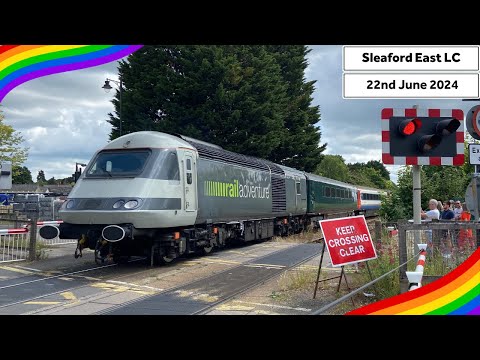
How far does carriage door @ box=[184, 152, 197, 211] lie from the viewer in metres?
13.2

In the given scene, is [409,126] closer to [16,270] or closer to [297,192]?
[16,270]

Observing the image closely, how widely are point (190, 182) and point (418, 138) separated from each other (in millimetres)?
6886

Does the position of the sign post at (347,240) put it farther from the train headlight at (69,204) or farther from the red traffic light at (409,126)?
the train headlight at (69,204)

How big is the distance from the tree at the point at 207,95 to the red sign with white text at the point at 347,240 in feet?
63.3

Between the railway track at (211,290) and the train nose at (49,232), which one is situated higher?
the train nose at (49,232)

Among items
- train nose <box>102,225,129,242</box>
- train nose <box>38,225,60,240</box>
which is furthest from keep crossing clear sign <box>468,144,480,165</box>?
train nose <box>38,225,60,240</box>

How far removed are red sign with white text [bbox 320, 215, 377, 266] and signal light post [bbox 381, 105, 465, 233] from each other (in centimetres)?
156

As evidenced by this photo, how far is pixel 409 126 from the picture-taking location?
7.62m

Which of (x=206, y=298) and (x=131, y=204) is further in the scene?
(x=131, y=204)

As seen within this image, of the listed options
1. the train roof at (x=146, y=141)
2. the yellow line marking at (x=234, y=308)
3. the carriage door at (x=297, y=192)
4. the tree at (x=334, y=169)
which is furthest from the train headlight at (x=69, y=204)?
the tree at (x=334, y=169)

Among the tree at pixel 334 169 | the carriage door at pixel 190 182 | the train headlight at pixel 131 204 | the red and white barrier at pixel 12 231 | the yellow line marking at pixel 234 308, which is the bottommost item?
the yellow line marking at pixel 234 308

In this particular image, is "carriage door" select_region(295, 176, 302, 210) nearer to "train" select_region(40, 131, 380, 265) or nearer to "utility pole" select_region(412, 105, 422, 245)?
"train" select_region(40, 131, 380, 265)

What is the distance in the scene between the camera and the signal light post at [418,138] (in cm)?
763

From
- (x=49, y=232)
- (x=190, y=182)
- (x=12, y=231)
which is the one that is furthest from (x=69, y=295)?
(x=12, y=231)
